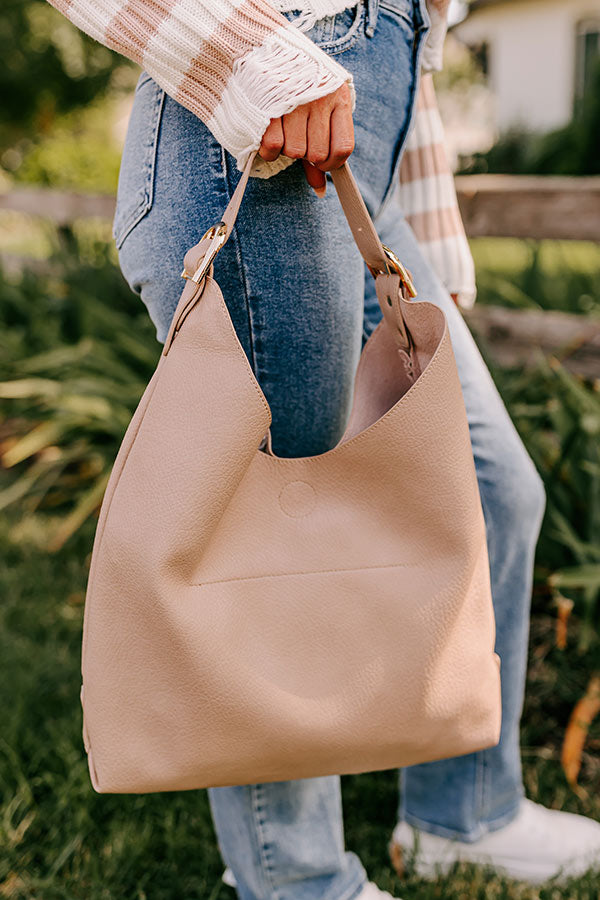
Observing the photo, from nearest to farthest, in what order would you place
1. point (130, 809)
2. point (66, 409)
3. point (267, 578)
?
1. point (267, 578)
2. point (130, 809)
3. point (66, 409)

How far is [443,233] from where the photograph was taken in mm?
1464

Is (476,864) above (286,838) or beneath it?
beneath

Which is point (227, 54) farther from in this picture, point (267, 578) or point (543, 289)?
point (543, 289)

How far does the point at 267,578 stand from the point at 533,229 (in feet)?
7.73

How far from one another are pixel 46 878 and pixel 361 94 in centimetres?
138

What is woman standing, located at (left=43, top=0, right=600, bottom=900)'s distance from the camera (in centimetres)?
95


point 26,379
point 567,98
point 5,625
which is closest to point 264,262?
point 5,625

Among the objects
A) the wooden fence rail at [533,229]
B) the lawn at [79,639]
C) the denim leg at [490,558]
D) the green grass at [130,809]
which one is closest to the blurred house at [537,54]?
the wooden fence rail at [533,229]

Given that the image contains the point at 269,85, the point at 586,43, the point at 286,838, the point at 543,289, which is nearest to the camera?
the point at 269,85

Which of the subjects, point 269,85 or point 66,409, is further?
point 66,409

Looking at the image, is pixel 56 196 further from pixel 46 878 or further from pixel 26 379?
pixel 46 878

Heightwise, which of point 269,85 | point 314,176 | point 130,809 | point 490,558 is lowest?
point 130,809

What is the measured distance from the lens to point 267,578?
1.03 m

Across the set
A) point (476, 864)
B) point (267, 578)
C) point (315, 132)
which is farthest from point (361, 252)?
point (476, 864)
